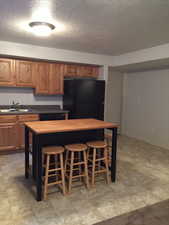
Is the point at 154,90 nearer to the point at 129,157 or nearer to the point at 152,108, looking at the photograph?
the point at 152,108

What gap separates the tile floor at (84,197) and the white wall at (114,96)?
2.49 metres

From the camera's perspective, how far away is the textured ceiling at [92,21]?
2.08 m

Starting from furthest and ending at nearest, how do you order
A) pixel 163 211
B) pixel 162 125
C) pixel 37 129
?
pixel 162 125 < pixel 37 129 < pixel 163 211

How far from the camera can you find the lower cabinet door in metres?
3.83

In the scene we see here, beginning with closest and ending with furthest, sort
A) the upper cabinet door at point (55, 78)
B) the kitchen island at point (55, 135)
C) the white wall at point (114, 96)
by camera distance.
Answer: the kitchen island at point (55, 135) < the upper cabinet door at point (55, 78) < the white wall at point (114, 96)

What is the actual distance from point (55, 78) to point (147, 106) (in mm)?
2676

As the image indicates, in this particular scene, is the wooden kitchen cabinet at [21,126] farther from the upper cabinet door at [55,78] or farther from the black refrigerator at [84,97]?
the black refrigerator at [84,97]

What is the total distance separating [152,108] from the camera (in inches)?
199

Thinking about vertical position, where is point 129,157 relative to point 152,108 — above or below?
below

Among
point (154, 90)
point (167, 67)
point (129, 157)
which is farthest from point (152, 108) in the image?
point (129, 157)

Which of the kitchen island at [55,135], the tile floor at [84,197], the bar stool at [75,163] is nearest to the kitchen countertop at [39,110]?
the tile floor at [84,197]

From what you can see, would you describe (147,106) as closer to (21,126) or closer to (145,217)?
(21,126)

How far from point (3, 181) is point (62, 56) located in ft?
9.53

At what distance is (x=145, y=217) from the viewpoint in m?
2.07
